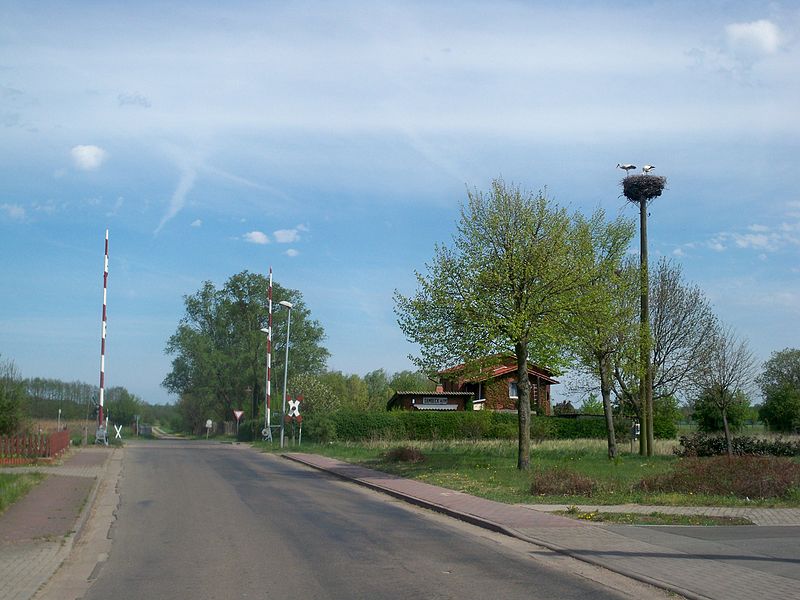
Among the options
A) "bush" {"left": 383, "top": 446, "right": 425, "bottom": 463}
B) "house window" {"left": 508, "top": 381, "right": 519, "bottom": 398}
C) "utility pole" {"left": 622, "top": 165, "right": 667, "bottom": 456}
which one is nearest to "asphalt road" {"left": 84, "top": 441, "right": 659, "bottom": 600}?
"bush" {"left": 383, "top": 446, "right": 425, "bottom": 463}

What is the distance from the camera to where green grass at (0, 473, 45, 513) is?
1620 centimetres

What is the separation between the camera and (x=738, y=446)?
3128 centimetres

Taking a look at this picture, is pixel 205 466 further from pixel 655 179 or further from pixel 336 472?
pixel 655 179

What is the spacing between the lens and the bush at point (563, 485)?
1820 cm

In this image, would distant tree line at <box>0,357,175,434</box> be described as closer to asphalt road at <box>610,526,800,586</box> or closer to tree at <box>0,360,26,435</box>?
tree at <box>0,360,26,435</box>

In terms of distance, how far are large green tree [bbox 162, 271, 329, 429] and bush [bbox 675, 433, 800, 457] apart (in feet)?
146

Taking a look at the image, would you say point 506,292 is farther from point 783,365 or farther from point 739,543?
point 783,365

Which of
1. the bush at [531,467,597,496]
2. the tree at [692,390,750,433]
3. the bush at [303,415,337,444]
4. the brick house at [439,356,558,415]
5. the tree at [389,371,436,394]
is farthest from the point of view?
the tree at [389,371,436,394]

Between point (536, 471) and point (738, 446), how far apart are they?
12101mm

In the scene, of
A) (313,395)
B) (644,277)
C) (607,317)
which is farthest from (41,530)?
(313,395)

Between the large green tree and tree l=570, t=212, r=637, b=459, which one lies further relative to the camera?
the large green tree

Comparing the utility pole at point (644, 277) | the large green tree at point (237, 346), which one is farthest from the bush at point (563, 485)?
the large green tree at point (237, 346)

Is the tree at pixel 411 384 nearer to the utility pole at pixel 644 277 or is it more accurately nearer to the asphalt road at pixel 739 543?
the utility pole at pixel 644 277

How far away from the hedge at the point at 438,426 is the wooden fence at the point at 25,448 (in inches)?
757
